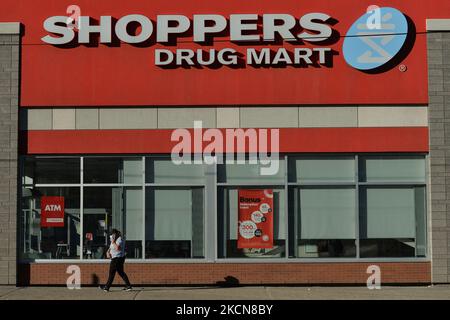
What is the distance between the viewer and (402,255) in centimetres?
2039

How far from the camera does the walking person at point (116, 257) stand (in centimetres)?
1898

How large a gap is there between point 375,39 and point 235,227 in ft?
19.5

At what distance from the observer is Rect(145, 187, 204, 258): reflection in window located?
20.5m

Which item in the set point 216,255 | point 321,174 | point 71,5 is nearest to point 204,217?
point 216,255

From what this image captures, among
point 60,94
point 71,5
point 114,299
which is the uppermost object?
point 71,5

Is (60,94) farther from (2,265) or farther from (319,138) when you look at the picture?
(319,138)

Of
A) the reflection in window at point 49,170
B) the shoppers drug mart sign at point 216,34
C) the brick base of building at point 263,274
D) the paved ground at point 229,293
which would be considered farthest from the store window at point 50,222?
the shoppers drug mart sign at point 216,34

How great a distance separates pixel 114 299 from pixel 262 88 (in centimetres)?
651

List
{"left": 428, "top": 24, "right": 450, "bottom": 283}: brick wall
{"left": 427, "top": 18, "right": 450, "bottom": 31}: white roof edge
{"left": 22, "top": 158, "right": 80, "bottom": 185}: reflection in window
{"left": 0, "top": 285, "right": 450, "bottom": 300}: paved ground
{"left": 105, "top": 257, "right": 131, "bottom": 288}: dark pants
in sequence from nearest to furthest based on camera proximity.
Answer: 1. {"left": 0, "top": 285, "right": 450, "bottom": 300}: paved ground
2. {"left": 105, "top": 257, "right": 131, "bottom": 288}: dark pants
3. {"left": 428, "top": 24, "right": 450, "bottom": 283}: brick wall
4. {"left": 427, "top": 18, "right": 450, "bottom": 31}: white roof edge
5. {"left": 22, "top": 158, "right": 80, "bottom": 185}: reflection in window

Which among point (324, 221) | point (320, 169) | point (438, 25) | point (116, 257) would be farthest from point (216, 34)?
point (116, 257)

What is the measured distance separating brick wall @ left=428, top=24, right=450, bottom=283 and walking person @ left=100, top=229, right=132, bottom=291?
7.65 metres

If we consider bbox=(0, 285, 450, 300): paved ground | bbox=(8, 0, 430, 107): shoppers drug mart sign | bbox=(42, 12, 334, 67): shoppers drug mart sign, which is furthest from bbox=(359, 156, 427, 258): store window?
bbox=(42, 12, 334, 67): shoppers drug mart sign

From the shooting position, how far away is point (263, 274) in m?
20.1

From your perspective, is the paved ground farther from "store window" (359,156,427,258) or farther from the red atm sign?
the red atm sign
